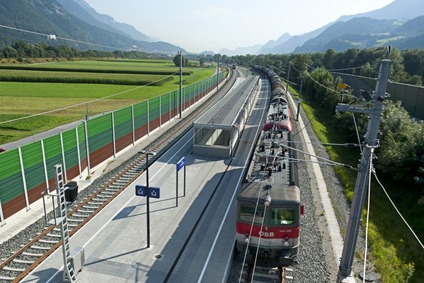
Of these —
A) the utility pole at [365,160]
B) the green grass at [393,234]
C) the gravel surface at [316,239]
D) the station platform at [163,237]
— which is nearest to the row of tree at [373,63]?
the green grass at [393,234]

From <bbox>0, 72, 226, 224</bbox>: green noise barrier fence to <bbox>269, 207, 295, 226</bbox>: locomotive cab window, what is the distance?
27.6 feet

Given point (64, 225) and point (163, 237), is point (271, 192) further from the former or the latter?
point (64, 225)

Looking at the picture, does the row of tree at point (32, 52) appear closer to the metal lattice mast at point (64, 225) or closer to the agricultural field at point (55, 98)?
the agricultural field at point (55, 98)

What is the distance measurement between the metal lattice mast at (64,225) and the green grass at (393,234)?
12562 millimetres

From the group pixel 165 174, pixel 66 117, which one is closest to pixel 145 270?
pixel 165 174

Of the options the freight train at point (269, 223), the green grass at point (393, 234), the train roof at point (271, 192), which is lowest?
the green grass at point (393, 234)

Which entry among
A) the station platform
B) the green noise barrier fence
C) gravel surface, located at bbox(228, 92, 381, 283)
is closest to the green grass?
gravel surface, located at bbox(228, 92, 381, 283)

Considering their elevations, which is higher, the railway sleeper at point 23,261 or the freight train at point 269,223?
the freight train at point 269,223

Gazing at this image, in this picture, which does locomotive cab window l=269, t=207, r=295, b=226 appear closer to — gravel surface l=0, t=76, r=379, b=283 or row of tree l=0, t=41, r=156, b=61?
gravel surface l=0, t=76, r=379, b=283

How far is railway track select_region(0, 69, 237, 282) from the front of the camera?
42.1ft

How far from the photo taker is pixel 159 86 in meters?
76.1

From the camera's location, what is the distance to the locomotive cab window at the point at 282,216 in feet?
42.1

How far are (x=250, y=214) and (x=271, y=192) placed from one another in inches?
50.6

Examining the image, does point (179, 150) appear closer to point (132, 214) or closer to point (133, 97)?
point (132, 214)
